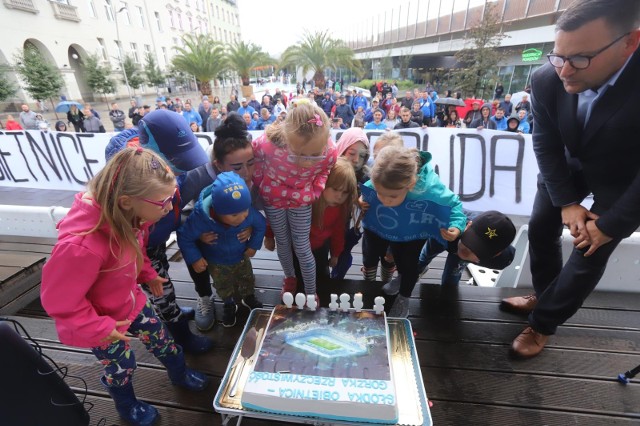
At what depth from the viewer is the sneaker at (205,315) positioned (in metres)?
2.03

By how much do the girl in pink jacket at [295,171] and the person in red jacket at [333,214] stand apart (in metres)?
0.07

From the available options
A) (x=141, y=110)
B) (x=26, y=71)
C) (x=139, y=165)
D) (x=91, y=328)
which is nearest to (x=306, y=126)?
(x=139, y=165)

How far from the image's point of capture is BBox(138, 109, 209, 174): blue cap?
5.92 feet

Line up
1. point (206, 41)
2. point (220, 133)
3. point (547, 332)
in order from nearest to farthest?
1. point (547, 332)
2. point (220, 133)
3. point (206, 41)

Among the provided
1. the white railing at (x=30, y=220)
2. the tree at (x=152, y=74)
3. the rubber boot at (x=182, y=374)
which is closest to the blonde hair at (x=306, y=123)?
the rubber boot at (x=182, y=374)

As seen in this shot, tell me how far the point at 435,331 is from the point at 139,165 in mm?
1861

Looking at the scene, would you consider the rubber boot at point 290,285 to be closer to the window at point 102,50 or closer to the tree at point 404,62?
the window at point 102,50

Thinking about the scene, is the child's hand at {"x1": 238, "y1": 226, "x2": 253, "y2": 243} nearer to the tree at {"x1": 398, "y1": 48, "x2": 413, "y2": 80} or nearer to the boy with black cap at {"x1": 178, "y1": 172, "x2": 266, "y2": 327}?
the boy with black cap at {"x1": 178, "y1": 172, "x2": 266, "y2": 327}

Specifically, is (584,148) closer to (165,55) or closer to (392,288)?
(392,288)

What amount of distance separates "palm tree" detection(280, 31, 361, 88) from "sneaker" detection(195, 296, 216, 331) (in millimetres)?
19942

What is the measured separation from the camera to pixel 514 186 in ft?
13.4

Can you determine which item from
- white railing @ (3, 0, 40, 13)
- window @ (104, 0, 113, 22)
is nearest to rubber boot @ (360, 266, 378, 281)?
white railing @ (3, 0, 40, 13)

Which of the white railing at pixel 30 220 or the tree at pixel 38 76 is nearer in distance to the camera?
the white railing at pixel 30 220

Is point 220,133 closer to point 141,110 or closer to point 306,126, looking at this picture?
point 306,126
